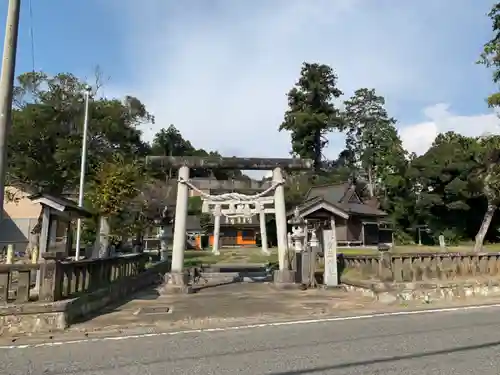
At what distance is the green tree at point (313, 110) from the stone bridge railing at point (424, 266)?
50746 mm

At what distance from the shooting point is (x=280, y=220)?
15594 mm

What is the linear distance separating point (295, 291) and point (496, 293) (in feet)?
19.4

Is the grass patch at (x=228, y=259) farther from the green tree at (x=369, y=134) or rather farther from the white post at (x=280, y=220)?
the green tree at (x=369, y=134)

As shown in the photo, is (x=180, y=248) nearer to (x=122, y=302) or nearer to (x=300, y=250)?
(x=122, y=302)

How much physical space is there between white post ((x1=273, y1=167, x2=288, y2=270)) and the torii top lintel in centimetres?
35

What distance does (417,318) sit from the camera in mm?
9406

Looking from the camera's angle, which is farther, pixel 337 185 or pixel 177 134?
pixel 177 134

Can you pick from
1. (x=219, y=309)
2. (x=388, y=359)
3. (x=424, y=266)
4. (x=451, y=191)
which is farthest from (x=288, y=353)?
(x=451, y=191)

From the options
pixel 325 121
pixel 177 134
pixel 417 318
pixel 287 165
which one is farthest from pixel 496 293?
pixel 177 134

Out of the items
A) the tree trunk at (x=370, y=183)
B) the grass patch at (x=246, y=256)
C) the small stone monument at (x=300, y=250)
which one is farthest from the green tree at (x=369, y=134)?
the small stone monument at (x=300, y=250)

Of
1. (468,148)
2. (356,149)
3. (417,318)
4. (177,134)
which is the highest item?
(177,134)

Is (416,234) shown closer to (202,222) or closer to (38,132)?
(202,222)

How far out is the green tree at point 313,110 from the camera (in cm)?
6519

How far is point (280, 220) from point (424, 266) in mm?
4850
